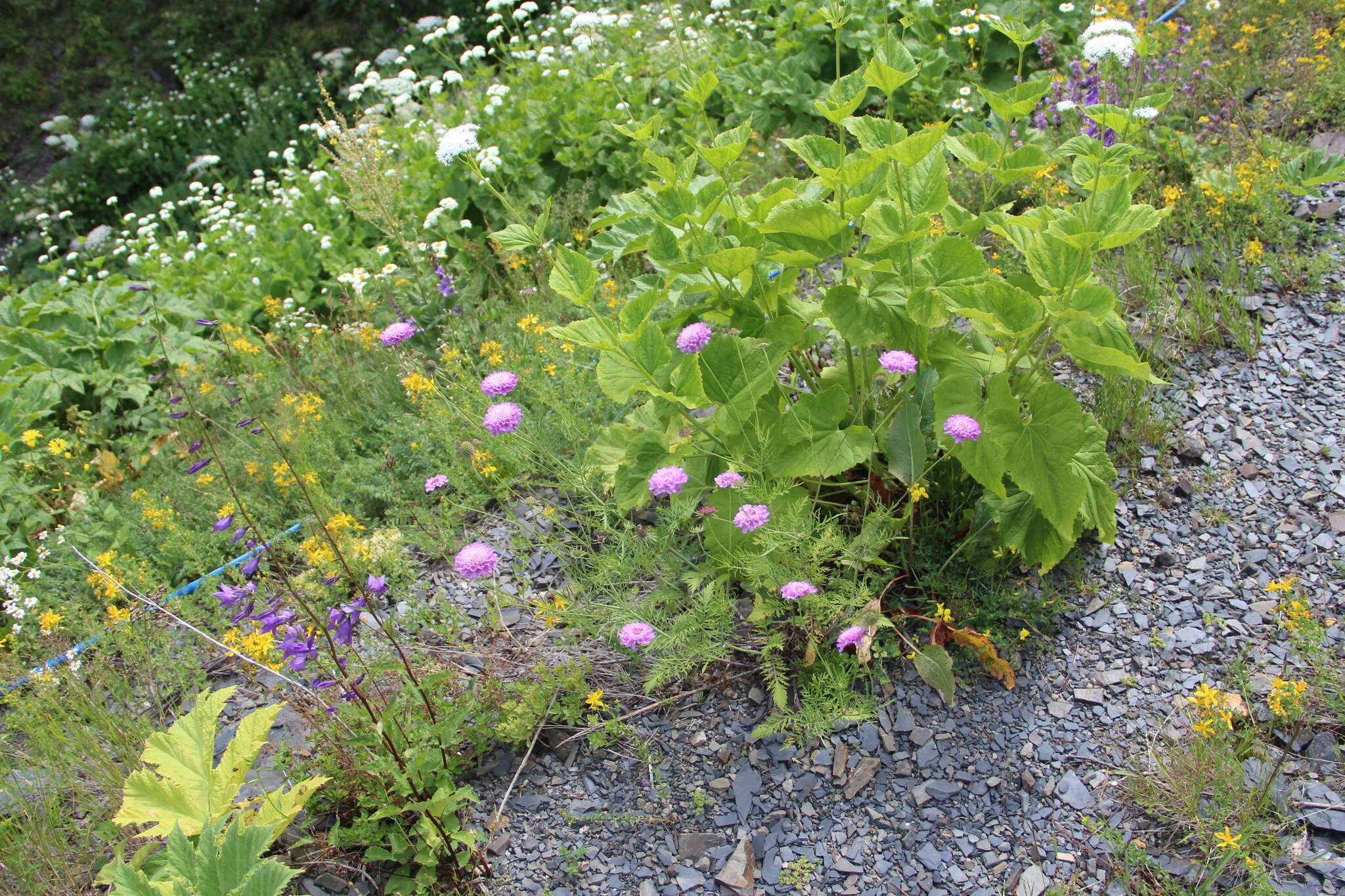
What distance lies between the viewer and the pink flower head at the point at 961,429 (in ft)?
6.68

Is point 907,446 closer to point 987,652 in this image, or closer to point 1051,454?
point 1051,454

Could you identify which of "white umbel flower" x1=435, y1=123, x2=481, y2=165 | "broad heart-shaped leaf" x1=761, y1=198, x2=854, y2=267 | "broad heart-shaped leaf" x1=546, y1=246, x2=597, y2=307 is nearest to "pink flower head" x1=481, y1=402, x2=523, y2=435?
"broad heart-shaped leaf" x1=546, y1=246, x2=597, y2=307

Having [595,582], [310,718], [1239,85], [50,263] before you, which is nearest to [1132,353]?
[595,582]

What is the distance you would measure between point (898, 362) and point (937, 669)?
2.57ft

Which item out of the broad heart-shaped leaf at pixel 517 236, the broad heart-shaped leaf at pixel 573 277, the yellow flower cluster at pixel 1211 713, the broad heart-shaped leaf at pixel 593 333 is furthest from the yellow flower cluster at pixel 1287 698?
the broad heart-shaped leaf at pixel 517 236

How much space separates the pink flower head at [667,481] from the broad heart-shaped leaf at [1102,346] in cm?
95

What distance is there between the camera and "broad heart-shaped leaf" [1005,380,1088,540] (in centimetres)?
211

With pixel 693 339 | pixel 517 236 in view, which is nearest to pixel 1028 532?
pixel 693 339

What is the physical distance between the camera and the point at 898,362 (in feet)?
7.07

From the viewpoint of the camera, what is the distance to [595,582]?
8.22ft

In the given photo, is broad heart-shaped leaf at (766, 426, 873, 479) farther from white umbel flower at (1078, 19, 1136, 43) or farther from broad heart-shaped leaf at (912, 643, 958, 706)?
white umbel flower at (1078, 19, 1136, 43)

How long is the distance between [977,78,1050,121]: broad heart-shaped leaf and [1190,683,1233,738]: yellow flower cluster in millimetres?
1447

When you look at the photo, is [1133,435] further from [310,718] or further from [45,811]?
[45,811]

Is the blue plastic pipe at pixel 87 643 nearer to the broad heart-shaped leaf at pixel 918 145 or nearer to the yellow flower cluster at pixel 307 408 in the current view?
the yellow flower cluster at pixel 307 408
